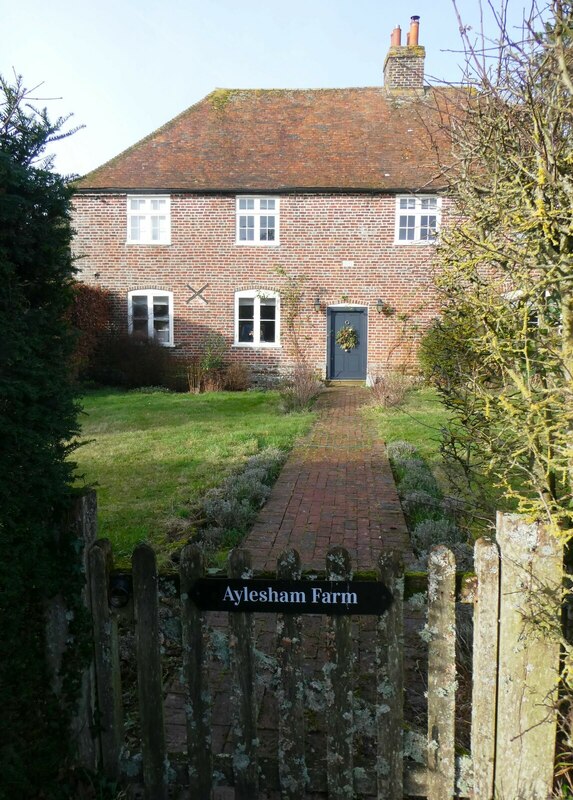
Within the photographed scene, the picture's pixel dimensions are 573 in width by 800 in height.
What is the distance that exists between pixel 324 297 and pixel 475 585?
16.9m

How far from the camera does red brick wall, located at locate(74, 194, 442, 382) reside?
724 inches

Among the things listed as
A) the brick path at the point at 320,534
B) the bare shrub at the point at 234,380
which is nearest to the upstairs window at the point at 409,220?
the bare shrub at the point at 234,380

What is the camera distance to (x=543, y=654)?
2178 mm

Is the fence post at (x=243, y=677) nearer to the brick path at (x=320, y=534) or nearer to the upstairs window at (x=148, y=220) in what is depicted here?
the brick path at (x=320, y=534)

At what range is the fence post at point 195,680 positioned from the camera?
91.2 inches

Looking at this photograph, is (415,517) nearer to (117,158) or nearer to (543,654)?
(543,654)

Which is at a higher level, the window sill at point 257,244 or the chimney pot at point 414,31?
the chimney pot at point 414,31

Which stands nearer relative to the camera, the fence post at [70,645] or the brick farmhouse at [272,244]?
the fence post at [70,645]

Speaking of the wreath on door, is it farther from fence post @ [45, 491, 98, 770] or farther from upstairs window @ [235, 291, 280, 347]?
fence post @ [45, 491, 98, 770]

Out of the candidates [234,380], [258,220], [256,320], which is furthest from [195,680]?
[258,220]

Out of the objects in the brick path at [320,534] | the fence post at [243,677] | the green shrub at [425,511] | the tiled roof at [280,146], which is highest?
the tiled roof at [280,146]

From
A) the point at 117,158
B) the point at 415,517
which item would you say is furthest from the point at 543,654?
the point at 117,158

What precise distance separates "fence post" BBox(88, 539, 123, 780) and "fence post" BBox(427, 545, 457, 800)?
1.24m

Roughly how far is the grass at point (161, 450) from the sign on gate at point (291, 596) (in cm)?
80
